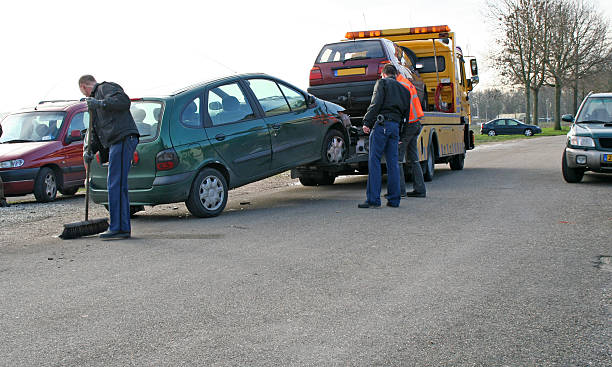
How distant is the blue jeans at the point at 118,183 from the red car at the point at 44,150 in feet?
17.4

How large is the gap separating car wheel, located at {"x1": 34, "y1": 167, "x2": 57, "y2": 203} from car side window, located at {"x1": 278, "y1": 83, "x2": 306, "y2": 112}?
16.9 feet

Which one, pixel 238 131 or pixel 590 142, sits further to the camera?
pixel 590 142

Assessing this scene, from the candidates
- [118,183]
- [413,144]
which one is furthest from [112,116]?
[413,144]

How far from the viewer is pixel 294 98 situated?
9.84m

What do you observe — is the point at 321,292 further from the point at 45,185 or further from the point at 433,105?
the point at 433,105

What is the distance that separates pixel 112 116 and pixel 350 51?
18.3ft

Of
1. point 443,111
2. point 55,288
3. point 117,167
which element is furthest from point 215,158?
point 443,111

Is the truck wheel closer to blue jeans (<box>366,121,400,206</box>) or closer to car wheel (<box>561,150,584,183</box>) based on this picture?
car wheel (<box>561,150,584,183</box>)

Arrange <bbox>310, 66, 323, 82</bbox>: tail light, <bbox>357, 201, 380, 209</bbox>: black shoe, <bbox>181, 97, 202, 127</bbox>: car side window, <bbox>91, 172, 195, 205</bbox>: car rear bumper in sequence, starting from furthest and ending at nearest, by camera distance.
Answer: <bbox>310, 66, 323, 82</bbox>: tail light
<bbox>357, 201, 380, 209</bbox>: black shoe
<bbox>181, 97, 202, 127</bbox>: car side window
<bbox>91, 172, 195, 205</bbox>: car rear bumper

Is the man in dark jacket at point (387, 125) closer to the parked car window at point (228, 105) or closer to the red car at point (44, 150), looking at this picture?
the parked car window at point (228, 105)

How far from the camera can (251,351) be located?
11.7 ft

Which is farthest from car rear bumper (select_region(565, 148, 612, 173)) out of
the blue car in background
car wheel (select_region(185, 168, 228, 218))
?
the blue car in background

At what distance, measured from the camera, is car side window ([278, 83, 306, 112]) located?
9.75 m

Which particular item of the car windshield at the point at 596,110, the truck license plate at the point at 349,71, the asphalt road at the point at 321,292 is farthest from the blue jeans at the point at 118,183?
the car windshield at the point at 596,110
